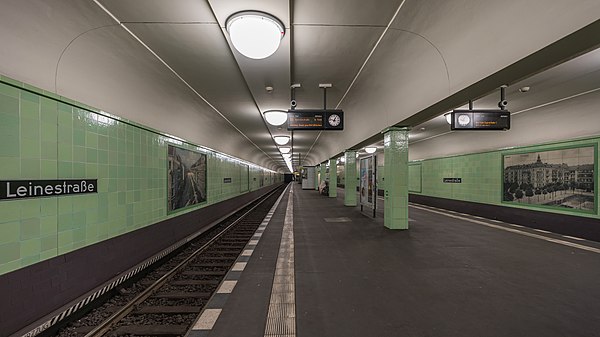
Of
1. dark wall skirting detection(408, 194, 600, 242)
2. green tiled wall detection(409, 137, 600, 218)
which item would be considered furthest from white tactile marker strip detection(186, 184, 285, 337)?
green tiled wall detection(409, 137, 600, 218)

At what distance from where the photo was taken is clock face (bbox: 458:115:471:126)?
20.8ft

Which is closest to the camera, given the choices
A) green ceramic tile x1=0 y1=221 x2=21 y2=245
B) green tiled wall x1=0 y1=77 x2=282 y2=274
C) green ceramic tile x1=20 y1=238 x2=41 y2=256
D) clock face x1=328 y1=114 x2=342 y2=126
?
green ceramic tile x1=0 y1=221 x2=21 y2=245

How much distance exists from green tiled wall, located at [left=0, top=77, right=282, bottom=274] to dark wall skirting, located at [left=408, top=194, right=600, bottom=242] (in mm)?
10948

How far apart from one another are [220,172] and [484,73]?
9744 mm

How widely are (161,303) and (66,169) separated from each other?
2353 millimetres

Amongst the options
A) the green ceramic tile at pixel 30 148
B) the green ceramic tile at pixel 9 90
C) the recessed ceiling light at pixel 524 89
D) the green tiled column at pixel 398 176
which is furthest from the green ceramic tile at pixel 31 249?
the recessed ceiling light at pixel 524 89

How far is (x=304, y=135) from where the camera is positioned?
14883 mm

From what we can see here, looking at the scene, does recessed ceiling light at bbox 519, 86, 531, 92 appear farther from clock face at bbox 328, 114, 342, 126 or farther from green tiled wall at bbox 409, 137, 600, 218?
clock face at bbox 328, 114, 342, 126

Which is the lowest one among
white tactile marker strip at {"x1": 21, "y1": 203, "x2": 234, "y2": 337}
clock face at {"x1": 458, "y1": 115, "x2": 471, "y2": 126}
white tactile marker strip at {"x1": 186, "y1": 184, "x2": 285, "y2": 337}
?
white tactile marker strip at {"x1": 21, "y1": 203, "x2": 234, "y2": 337}

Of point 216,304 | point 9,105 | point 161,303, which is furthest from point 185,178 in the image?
point 216,304

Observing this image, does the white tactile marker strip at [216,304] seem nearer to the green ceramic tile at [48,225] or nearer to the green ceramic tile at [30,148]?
the green ceramic tile at [48,225]

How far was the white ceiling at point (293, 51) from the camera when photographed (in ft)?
9.25

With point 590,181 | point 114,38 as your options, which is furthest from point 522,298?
point 114,38

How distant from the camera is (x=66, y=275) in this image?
3.25 meters
